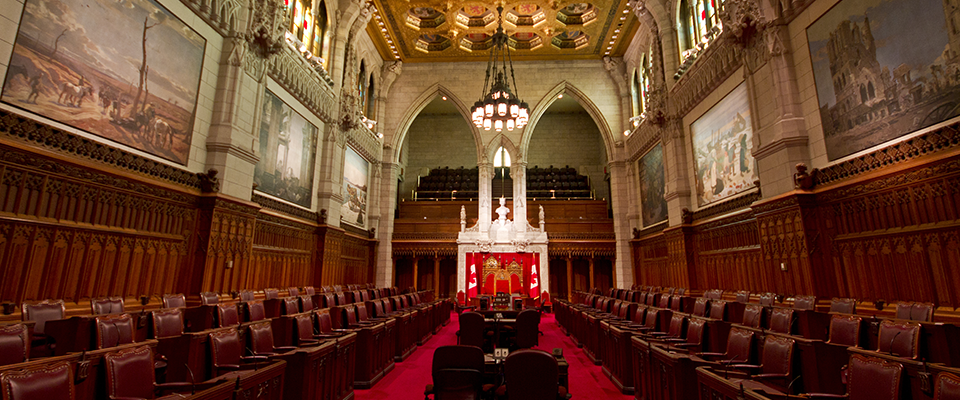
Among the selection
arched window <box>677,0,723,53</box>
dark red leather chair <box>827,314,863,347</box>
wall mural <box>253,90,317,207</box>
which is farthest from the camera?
arched window <box>677,0,723,53</box>

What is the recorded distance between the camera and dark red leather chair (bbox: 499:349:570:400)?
11.1 feet

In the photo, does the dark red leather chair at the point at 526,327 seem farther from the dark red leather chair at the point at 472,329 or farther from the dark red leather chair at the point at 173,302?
the dark red leather chair at the point at 173,302

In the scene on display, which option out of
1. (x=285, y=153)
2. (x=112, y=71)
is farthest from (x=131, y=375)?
(x=285, y=153)

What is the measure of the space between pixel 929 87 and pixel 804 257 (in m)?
3.08

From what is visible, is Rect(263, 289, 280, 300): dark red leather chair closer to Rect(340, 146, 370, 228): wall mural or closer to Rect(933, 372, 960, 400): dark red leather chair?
Rect(340, 146, 370, 228): wall mural

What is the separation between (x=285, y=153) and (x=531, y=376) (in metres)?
10.1

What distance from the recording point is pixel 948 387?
7.37 ft

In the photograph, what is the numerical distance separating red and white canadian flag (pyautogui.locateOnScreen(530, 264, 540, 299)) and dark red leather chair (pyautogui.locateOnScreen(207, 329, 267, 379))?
1432 cm

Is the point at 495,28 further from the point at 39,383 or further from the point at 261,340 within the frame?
the point at 39,383

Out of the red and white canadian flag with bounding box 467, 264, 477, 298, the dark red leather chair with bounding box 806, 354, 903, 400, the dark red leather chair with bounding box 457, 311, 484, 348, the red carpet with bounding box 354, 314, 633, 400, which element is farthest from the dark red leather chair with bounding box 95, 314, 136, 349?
the red and white canadian flag with bounding box 467, 264, 477, 298

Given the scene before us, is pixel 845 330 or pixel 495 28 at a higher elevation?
pixel 495 28

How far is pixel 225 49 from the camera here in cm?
883

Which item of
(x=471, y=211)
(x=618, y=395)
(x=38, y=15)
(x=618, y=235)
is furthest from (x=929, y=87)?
(x=471, y=211)

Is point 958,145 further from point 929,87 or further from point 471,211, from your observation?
point 471,211
